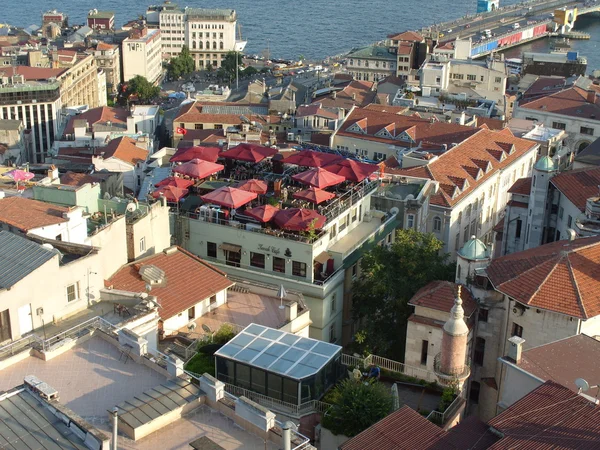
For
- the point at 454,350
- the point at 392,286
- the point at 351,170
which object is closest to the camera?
the point at 454,350

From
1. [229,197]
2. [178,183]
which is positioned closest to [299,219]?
[229,197]

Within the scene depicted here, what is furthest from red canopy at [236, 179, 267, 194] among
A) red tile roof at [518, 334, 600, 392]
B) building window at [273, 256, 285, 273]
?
red tile roof at [518, 334, 600, 392]

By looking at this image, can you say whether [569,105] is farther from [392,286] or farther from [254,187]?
[392,286]

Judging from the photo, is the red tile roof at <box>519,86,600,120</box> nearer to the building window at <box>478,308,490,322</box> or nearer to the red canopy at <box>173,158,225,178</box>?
the red canopy at <box>173,158,225,178</box>

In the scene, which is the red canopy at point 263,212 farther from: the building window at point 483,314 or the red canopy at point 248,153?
the building window at point 483,314

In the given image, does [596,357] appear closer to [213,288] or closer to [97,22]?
[213,288]

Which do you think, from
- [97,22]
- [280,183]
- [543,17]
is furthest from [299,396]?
[543,17]
